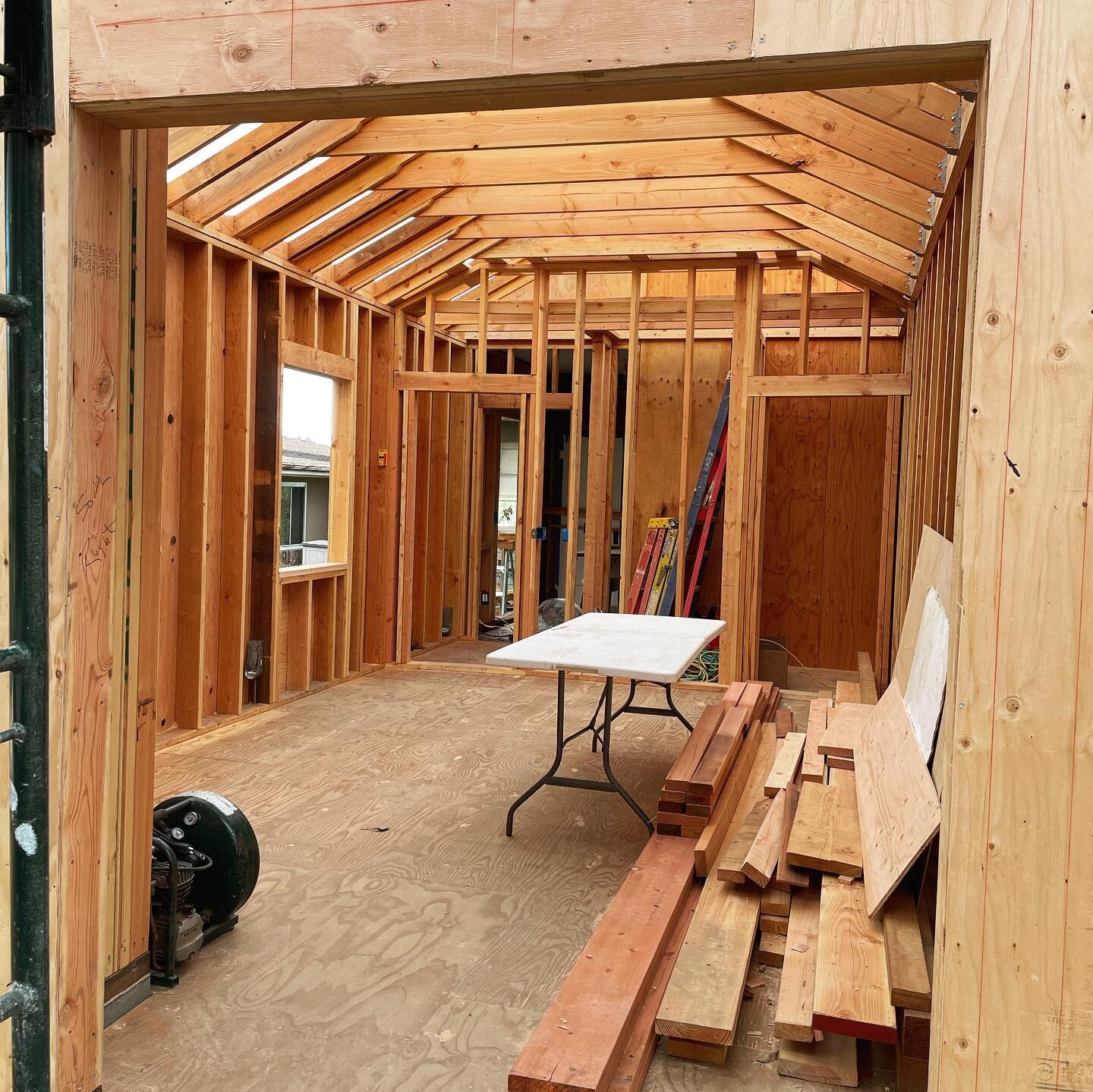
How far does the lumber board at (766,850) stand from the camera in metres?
3.46

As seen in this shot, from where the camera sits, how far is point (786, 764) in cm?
468

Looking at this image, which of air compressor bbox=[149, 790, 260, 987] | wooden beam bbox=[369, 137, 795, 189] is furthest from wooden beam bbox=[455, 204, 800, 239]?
air compressor bbox=[149, 790, 260, 987]

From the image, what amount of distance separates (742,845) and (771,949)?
599 mm

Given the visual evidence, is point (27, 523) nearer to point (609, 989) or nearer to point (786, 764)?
point (609, 989)

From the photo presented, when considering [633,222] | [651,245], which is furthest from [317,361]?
[651,245]

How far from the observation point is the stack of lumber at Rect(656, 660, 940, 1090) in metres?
2.66

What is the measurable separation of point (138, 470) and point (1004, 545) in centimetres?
217

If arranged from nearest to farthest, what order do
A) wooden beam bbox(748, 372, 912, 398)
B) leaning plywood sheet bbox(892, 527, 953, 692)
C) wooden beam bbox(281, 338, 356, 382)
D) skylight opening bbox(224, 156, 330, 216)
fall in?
1. leaning plywood sheet bbox(892, 527, 953, 692)
2. skylight opening bbox(224, 156, 330, 216)
3. wooden beam bbox(281, 338, 356, 382)
4. wooden beam bbox(748, 372, 912, 398)

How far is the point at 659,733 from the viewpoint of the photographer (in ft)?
21.4

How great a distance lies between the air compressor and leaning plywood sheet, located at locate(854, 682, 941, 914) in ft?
6.68

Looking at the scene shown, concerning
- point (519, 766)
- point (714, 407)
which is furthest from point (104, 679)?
point (714, 407)

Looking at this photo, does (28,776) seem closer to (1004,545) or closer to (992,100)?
(1004,545)

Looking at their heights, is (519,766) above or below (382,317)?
below

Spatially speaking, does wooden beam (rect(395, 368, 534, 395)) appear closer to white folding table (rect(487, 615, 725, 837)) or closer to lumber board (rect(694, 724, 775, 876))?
white folding table (rect(487, 615, 725, 837))
